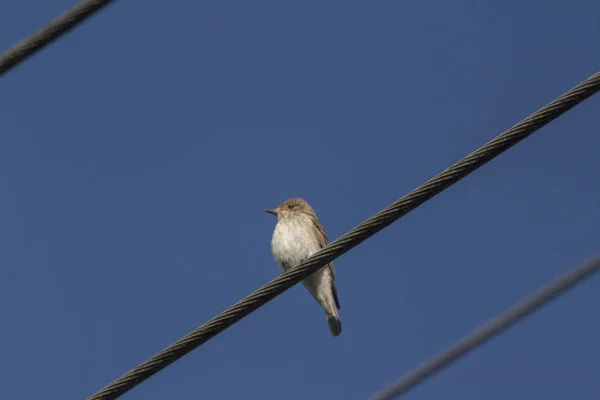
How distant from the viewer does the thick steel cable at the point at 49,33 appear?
5.04m

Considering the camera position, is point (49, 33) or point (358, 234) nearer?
point (49, 33)

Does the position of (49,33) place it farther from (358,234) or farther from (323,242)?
(323,242)

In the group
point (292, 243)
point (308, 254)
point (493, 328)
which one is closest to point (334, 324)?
point (308, 254)

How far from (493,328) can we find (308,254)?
654cm

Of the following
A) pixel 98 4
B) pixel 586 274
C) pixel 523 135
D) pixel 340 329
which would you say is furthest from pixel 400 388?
pixel 340 329

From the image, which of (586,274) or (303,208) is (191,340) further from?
(303,208)

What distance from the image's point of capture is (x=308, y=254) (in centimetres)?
1164

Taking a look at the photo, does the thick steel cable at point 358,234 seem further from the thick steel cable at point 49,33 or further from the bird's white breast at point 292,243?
the bird's white breast at point 292,243

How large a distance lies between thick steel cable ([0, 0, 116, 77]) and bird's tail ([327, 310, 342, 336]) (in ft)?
22.5

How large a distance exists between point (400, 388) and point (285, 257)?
632 centimetres

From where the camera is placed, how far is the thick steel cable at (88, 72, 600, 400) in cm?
548

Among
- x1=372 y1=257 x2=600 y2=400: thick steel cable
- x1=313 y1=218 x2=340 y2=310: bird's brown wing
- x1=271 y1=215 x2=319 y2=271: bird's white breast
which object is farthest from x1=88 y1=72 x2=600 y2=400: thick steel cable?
x1=313 y1=218 x2=340 y2=310: bird's brown wing

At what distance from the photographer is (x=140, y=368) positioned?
5902 millimetres

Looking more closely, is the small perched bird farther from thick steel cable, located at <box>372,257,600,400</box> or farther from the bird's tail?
thick steel cable, located at <box>372,257,600,400</box>
